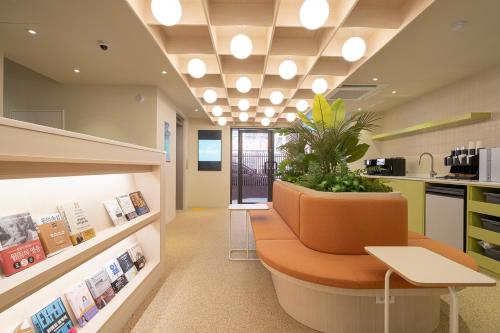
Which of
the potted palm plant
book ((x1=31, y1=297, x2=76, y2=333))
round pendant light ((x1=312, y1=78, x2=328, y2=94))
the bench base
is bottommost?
the bench base

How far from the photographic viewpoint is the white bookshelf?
1024 mm

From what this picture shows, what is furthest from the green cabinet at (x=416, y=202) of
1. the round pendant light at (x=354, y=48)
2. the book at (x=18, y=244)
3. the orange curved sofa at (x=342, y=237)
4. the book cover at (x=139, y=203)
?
the book at (x=18, y=244)

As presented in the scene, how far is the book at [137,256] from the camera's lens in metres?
2.22

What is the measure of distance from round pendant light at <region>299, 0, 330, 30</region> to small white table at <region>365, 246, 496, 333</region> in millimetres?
1988

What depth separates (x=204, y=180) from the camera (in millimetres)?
7480

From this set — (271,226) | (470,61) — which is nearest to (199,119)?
(271,226)

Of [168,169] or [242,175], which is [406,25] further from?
[242,175]

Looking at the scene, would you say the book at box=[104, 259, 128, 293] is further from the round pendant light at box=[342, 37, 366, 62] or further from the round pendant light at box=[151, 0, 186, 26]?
the round pendant light at box=[342, 37, 366, 62]

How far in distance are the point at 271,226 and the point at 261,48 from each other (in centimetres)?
241

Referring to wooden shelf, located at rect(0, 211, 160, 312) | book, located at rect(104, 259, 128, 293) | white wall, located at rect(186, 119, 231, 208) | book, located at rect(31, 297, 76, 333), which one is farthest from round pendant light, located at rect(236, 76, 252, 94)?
white wall, located at rect(186, 119, 231, 208)

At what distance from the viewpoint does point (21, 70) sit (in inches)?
166

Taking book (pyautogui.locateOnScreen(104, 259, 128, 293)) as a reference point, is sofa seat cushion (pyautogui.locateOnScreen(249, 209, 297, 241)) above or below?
above

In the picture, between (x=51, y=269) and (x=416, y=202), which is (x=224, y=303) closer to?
(x=51, y=269)

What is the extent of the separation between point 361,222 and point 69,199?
2.08 m
